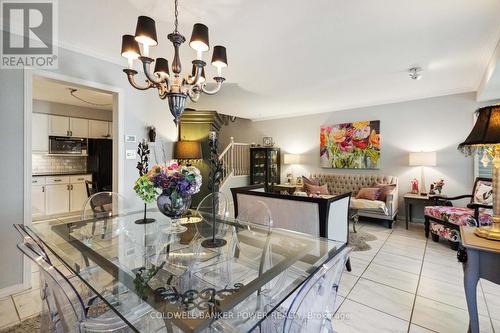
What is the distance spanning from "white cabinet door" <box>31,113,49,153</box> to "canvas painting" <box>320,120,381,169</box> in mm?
6195

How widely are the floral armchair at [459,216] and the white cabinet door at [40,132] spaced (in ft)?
24.3

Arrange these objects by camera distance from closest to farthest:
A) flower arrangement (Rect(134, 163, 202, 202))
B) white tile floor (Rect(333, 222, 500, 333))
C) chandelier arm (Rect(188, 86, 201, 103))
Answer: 1. flower arrangement (Rect(134, 163, 202, 202))
2. white tile floor (Rect(333, 222, 500, 333))
3. chandelier arm (Rect(188, 86, 201, 103))

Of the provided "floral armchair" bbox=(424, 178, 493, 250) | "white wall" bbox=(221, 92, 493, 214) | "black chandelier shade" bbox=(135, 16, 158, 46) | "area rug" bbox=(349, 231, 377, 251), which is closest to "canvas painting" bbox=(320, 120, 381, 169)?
"white wall" bbox=(221, 92, 493, 214)

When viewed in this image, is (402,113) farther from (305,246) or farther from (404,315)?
(305,246)

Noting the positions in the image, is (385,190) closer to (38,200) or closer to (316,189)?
(316,189)

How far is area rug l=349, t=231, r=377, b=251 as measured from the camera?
134 inches

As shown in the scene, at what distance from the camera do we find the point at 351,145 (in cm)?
533

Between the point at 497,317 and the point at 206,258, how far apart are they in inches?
93.5

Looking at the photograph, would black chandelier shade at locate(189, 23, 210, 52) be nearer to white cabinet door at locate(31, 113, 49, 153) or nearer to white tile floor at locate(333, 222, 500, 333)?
white tile floor at locate(333, 222, 500, 333)

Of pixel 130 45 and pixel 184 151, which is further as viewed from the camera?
pixel 184 151

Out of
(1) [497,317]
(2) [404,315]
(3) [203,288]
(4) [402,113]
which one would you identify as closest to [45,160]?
(3) [203,288]

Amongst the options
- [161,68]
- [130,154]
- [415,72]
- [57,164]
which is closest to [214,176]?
[161,68]

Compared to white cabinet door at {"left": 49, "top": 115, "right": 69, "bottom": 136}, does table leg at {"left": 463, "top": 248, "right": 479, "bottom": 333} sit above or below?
below

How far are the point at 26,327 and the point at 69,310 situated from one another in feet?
3.91
